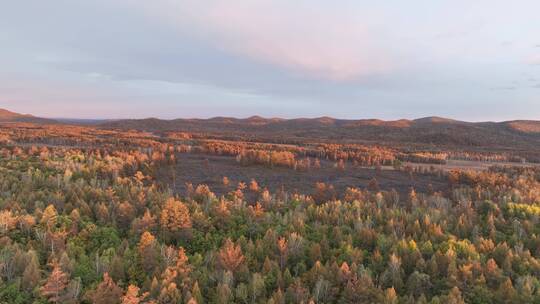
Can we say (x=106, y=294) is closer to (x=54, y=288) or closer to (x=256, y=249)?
(x=54, y=288)

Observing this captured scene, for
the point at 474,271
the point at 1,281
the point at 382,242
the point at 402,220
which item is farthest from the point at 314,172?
the point at 1,281

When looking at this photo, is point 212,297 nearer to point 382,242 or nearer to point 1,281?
point 1,281

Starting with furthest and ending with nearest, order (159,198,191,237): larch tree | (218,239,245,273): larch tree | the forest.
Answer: (159,198,191,237): larch tree, (218,239,245,273): larch tree, the forest

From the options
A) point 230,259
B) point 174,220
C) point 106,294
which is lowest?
point 106,294

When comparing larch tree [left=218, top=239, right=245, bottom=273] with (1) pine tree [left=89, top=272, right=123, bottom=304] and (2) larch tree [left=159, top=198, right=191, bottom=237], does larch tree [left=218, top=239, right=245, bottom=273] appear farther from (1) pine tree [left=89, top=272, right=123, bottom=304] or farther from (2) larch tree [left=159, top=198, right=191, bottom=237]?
(2) larch tree [left=159, top=198, right=191, bottom=237]

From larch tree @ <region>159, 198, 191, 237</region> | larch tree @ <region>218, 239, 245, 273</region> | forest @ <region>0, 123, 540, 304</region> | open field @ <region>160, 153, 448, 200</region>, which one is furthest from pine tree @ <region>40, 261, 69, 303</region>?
open field @ <region>160, 153, 448, 200</region>

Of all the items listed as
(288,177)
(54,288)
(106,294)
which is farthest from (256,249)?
(288,177)

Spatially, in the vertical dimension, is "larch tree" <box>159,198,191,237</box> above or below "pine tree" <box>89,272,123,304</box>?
above

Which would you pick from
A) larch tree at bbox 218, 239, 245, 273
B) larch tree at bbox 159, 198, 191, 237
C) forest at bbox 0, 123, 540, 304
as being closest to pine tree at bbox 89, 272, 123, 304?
forest at bbox 0, 123, 540, 304

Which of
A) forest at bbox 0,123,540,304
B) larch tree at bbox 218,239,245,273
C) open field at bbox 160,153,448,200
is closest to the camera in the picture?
forest at bbox 0,123,540,304

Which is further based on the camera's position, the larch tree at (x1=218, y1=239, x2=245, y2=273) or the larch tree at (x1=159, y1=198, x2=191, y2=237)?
the larch tree at (x1=159, y1=198, x2=191, y2=237)

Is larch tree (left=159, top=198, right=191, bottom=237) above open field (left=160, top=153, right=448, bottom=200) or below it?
above

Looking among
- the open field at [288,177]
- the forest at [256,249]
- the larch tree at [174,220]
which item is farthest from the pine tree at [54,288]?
the open field at [288,177]
